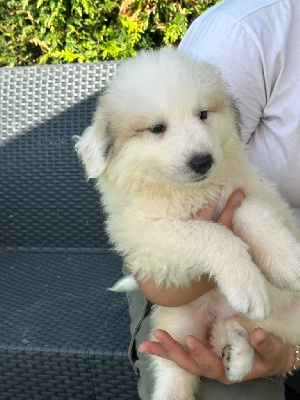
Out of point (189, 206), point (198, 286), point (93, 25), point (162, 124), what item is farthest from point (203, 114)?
point (93, 25)


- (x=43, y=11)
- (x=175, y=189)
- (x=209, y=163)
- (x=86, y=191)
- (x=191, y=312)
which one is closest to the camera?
(x=209, y=163)

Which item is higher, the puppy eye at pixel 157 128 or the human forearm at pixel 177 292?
the puppy eye at pixel 157 128

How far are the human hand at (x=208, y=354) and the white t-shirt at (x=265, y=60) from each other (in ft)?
1.99

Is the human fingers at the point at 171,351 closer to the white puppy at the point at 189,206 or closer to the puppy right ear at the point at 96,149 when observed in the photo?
the white puppy at the point at 189,206

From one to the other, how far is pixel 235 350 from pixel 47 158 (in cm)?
176

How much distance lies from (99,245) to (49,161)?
1.59 feet

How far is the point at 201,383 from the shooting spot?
201 centimetres

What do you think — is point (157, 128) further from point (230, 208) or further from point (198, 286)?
point (198, 286)

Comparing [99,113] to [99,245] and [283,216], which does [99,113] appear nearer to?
[283,216]

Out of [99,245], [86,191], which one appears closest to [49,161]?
[86,191]

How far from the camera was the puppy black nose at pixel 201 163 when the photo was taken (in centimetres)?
170

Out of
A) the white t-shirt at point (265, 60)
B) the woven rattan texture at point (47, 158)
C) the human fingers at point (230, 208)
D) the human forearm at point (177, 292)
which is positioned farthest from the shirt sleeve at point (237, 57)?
the woven rattan texture at point (47, 158)

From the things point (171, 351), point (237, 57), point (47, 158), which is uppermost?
point (237, 57)

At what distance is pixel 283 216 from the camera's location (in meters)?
1.95
